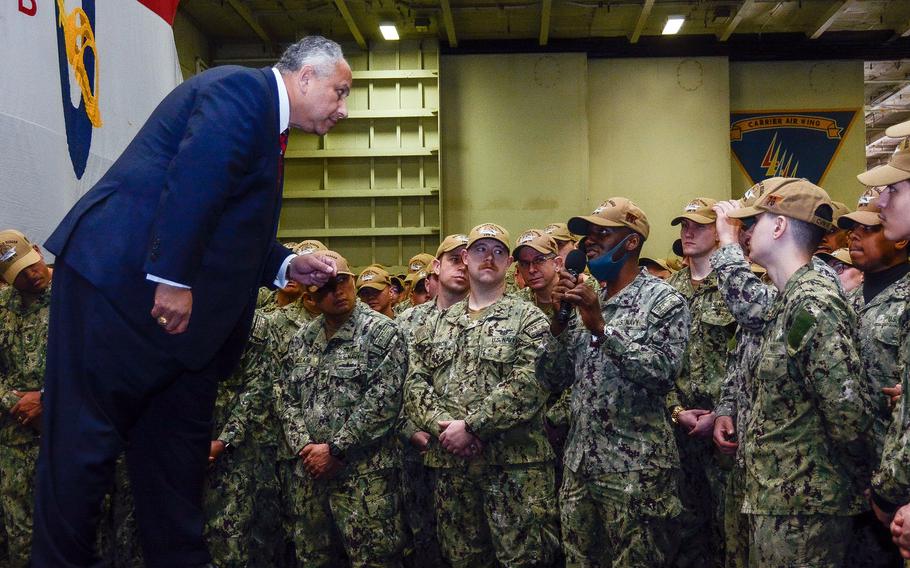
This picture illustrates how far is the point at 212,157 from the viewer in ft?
6.69

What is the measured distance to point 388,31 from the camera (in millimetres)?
10367

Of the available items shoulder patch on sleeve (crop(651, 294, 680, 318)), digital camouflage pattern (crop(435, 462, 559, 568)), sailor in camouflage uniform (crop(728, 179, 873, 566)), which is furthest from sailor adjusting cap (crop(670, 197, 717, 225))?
sailor in camouflage uniform (crop(728, 179, 873, 566))

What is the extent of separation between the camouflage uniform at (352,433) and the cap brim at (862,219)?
2206mm

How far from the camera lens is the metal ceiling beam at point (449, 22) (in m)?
9.76

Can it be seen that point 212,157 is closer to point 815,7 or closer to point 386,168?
point 386,168

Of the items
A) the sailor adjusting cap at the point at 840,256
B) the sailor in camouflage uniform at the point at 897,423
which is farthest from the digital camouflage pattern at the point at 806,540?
the sailor adjusting cap at the point at 840,256

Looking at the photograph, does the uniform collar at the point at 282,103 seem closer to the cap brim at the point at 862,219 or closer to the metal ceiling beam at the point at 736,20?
the cap brim at the point at 862,219

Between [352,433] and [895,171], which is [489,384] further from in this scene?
[895,171]

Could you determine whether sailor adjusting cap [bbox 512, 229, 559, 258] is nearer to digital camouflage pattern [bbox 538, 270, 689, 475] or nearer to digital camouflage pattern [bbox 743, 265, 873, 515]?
digital camouflage pattern [bbox 538, 270, 689, 475]

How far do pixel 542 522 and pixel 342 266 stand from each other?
1.65 metres

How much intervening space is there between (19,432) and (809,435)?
4.30 meters

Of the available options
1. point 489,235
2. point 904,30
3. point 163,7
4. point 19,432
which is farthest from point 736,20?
point 19,432

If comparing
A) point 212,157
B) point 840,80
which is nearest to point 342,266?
point 212,157

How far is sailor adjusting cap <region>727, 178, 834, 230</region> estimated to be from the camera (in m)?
3.02
